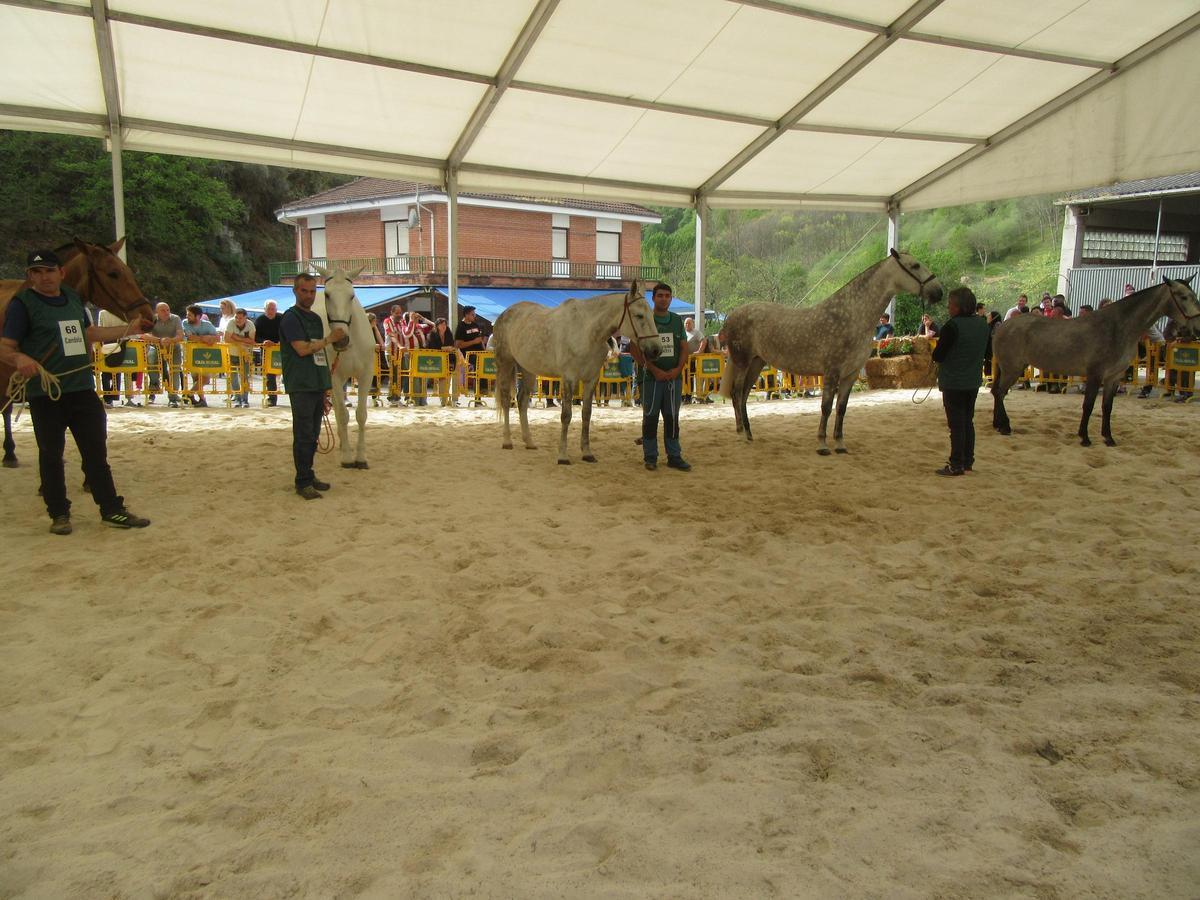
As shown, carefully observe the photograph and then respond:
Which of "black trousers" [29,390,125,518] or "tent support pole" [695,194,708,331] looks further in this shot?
"tent support pole" [695,194,708,331]

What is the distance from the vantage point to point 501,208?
27547 millimetres

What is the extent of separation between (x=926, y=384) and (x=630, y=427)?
8.12 m

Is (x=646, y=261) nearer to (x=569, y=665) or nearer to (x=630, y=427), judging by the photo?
(x=630, y=427)

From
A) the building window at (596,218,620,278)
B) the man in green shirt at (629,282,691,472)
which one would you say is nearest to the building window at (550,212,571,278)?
the building window at (596,218,620,278)

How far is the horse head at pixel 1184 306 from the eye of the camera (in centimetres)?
793

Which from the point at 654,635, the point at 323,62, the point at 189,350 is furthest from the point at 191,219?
the point at 654,635

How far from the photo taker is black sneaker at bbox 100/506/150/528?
16.4 feet

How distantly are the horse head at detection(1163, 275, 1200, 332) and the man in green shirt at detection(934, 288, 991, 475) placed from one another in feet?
9.36

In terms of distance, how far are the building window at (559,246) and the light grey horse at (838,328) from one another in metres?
20.9

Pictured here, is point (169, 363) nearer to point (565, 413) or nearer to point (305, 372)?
point (305, 372)

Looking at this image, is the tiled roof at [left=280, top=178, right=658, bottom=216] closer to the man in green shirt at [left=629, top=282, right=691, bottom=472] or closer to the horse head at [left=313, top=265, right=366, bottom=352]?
the horse head at [left=313, top=265, right=366, bottom=352]

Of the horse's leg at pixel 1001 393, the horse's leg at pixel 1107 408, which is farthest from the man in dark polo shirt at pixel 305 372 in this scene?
the horse's leg at pixel 1107 408

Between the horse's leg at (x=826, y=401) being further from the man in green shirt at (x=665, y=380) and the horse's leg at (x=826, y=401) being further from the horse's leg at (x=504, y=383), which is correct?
the horse's leg at (x=504, y=383)

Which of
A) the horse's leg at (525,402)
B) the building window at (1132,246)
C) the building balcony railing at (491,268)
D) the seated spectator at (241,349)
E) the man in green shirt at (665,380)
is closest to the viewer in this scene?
the man in green shirt at (665,380)
